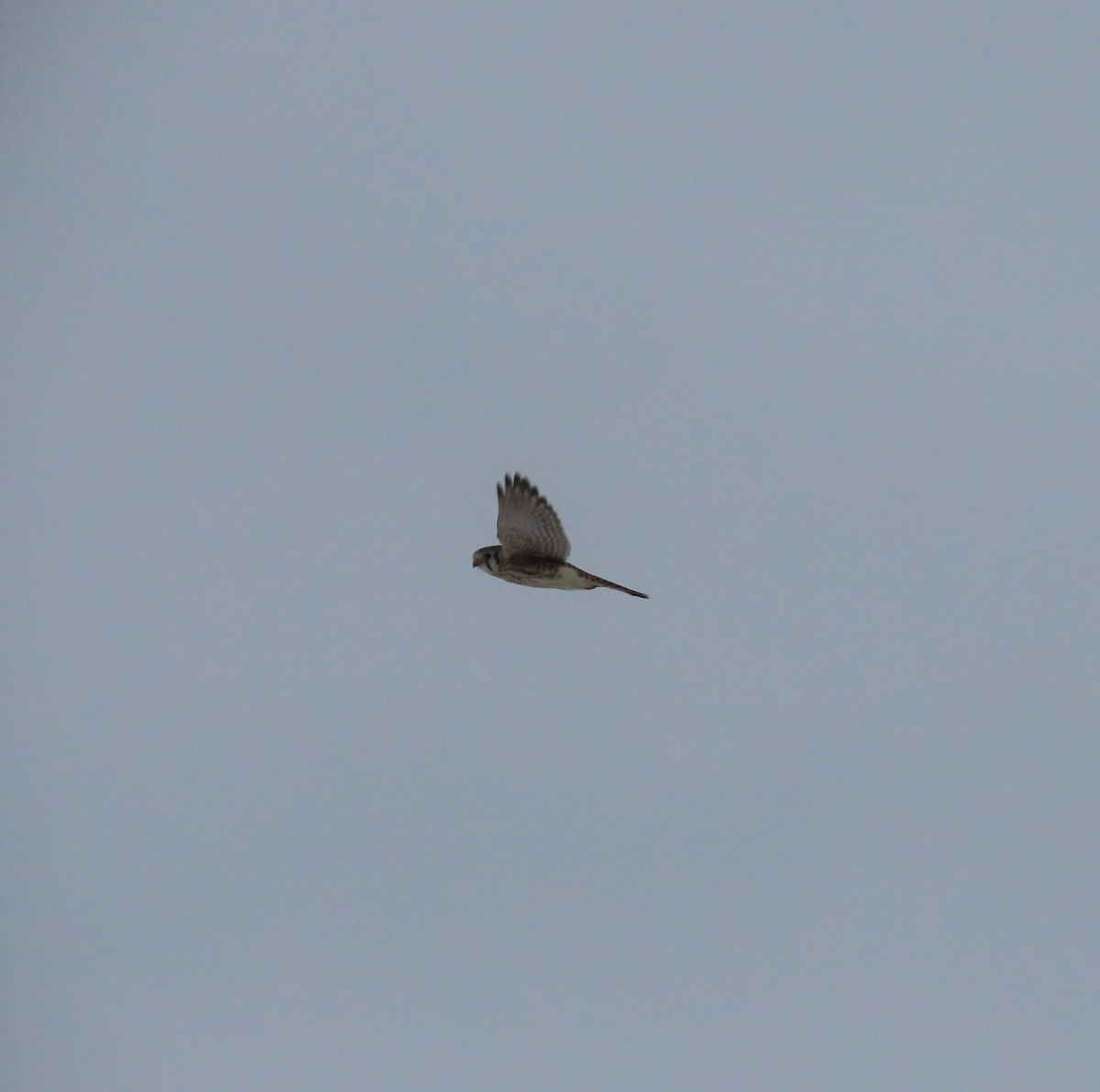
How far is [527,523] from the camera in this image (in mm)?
17078

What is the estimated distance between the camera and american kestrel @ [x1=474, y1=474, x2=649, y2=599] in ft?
55.7

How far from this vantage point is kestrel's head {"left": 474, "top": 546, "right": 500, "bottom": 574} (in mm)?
17391

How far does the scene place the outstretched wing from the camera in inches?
666

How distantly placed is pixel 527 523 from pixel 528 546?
1.18 ft

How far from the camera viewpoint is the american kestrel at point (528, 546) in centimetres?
1697

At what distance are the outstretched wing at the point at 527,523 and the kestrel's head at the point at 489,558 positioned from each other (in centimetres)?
11

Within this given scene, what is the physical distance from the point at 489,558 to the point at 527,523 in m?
0.78

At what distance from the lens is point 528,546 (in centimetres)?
1725

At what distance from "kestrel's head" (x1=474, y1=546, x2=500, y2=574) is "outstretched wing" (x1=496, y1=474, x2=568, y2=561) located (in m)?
0.11

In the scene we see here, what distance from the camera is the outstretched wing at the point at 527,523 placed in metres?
16.9

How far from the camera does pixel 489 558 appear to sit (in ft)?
57.1

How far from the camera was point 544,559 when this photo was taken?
679 inches

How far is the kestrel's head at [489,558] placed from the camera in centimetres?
1739
